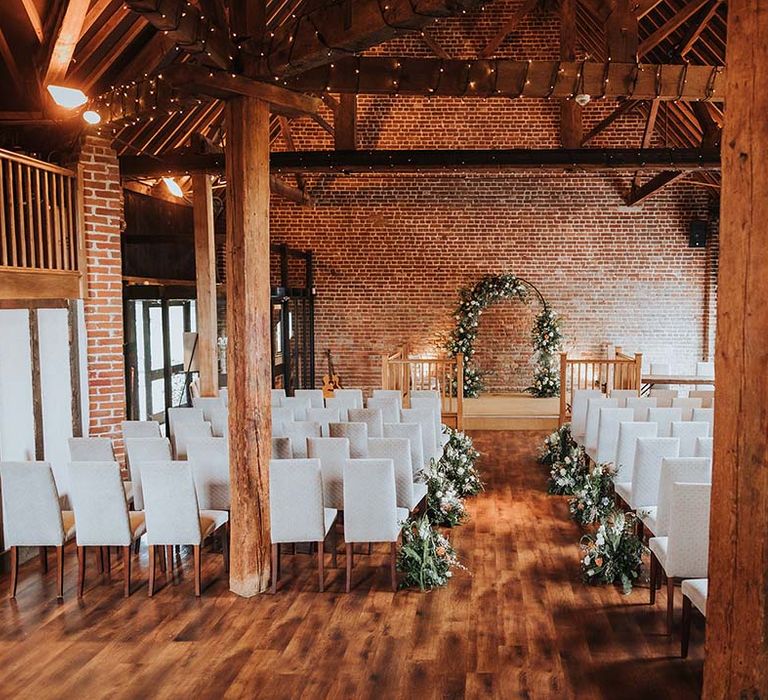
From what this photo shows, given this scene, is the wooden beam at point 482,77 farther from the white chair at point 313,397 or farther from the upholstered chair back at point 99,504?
the white chair at point 313,397

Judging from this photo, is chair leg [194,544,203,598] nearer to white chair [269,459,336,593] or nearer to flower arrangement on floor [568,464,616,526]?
white chair [269,459,336,593]

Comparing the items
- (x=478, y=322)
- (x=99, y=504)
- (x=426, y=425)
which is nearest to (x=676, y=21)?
(x=426, y=425)

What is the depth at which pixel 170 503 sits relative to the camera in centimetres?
521

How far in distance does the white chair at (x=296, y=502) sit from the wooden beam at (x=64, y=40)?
402 cm

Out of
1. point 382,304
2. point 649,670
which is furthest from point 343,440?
point 382,304

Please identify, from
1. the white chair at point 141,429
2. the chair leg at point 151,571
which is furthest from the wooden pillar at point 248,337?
the white chair at point 141,429

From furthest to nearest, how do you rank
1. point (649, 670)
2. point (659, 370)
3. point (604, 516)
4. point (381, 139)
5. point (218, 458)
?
point (381, 139)
point (659, 370)
point (604, 516)
point (218, 458)
point (649, 670)

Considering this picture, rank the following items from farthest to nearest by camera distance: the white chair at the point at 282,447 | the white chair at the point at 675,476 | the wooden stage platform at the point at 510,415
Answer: the wooden stage platform at the point at 510,415 < the white chair at the point at 282,447 < the white chair at the point at 675,476

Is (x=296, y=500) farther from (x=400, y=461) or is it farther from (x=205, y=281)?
(x=205, y=281)

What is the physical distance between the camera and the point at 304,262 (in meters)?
14.6

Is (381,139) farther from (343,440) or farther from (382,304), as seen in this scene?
(343,440)

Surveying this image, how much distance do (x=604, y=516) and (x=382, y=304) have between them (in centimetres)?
866

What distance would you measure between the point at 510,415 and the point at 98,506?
8.14 m

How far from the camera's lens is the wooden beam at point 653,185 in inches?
426
